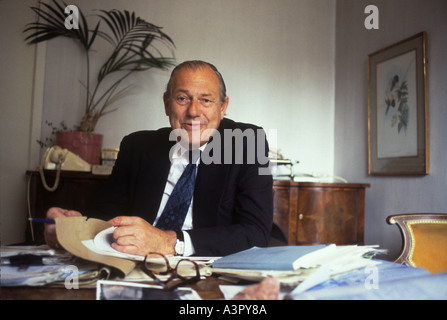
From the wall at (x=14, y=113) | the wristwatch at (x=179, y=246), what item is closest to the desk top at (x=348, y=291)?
the wristwatch at (x=179, y=246)

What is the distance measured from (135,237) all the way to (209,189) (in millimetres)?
563

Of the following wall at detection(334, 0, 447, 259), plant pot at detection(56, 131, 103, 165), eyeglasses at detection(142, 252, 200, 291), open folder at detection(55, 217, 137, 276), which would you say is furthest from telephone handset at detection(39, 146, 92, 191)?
wall at detection(334, 0, 447, 259)

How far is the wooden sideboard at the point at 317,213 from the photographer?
267 centimetres

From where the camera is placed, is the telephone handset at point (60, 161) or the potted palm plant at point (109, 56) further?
the potted palm plant at point (109, 56)

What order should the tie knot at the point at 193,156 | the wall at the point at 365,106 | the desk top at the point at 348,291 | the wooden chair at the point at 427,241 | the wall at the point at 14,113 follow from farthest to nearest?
the wall at the point at 14,113 < the wall at the point at 365,106 < the wooden chair at the point at 427,241 < the tie knot at the point at 193,156 < the desk top at the point at 348,291

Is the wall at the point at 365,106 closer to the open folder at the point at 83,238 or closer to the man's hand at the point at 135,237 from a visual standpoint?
the man's hand at the point at 135,237

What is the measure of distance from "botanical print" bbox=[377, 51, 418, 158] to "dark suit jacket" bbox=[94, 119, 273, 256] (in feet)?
5.61

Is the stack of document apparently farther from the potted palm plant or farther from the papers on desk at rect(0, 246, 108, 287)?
the potted palm plant

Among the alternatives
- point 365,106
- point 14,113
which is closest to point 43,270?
point 14,113

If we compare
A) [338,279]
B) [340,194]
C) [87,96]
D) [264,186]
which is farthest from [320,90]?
[338,279]

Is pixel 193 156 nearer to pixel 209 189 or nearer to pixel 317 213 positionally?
pixel 209 189

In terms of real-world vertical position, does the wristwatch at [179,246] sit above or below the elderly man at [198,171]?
below

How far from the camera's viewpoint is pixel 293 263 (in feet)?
2.09
